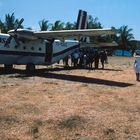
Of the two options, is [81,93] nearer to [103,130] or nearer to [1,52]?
[103,130]

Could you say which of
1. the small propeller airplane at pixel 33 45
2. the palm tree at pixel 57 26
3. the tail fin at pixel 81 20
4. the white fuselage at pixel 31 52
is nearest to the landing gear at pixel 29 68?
the small propeller airplane at pixel 33 45

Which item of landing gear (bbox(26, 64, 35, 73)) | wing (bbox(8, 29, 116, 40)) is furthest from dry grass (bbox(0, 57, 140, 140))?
landing gear (bbox(26, 64, 35, 73))

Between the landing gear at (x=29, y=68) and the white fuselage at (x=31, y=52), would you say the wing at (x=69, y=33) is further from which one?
the landing gear at (x=29, y=68)

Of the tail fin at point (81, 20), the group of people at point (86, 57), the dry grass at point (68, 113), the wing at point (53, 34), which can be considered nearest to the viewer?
the dry grass at point (68, 113)

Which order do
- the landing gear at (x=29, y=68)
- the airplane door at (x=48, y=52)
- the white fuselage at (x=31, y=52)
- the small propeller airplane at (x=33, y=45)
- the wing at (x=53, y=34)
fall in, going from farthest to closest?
the airplane door at (x=48, y=52) < the landing gear at (x=29, y=68) < the white fuselage at (x=31, y=52) < the small propeller airplane at (x=33, y=45) < the wing at (x=53, y=34)

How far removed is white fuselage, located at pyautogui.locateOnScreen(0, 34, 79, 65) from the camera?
24.7 meters

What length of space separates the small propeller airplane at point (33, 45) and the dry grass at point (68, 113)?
7.85 m

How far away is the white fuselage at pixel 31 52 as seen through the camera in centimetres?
2467

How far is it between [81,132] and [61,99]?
185 inches

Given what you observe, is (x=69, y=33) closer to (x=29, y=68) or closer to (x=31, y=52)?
(x=31, y=52)

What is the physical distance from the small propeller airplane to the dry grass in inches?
309

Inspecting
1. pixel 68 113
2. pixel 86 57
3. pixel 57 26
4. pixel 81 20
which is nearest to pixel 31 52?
pixel 86 57

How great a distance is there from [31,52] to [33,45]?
0.55 m

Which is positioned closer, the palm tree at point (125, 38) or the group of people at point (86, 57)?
the group of people at point (86, 57)
